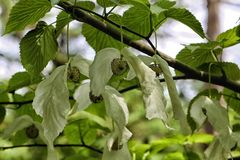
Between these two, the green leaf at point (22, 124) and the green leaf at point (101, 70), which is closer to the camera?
the green leaf at point (101, 70)

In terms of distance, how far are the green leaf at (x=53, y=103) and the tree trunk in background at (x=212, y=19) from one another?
4.91 ft

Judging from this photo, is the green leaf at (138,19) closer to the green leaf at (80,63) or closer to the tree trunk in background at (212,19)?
the green leaf at (80,63)

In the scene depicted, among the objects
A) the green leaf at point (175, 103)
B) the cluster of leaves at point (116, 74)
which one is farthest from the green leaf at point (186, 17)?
the green leaf at point (175, 103)

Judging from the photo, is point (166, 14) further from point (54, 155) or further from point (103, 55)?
point (54, 155)

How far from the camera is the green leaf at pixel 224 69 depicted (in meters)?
0.81

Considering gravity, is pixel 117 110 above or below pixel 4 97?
above

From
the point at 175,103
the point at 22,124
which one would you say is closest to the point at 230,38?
the point at 175,103

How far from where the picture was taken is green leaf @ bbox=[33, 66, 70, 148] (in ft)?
1.89

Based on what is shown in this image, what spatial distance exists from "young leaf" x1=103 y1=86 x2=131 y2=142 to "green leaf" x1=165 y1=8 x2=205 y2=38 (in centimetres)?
14

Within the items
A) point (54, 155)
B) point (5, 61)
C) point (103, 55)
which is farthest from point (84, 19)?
point (5, 61)

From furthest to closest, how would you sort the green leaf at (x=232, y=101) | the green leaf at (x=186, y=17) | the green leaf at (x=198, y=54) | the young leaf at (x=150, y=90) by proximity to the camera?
the green leaf at (x=232, y=101) < the green leaf at (x=198, y=54) < the green leaf at (x=186, y=17) < the young leaf at (x=150, y=90)

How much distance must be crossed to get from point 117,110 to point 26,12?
0.17 metres

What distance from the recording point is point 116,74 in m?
0.62

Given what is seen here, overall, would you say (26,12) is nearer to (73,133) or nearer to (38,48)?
(38,48)
